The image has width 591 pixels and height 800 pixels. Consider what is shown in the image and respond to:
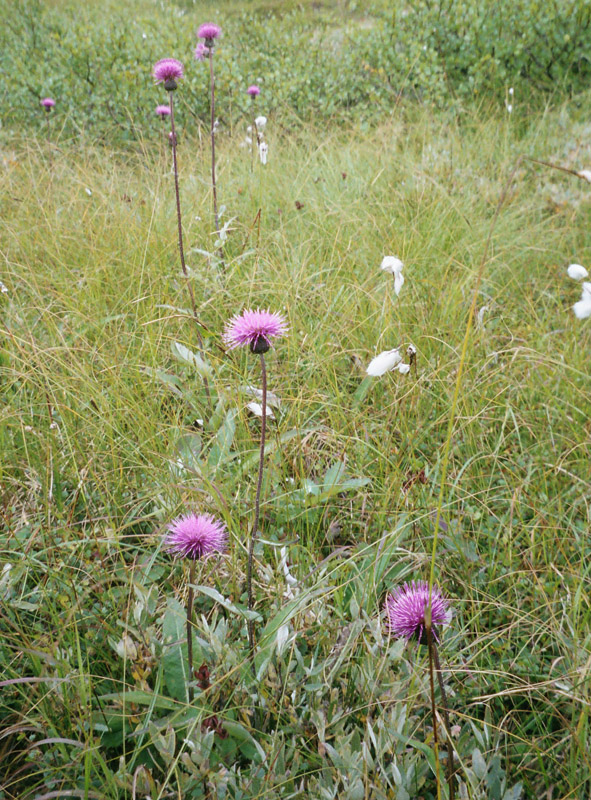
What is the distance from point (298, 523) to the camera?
147 cm

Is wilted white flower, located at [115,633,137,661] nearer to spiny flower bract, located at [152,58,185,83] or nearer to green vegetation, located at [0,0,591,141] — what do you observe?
spiny flower bract, located at [152,58,185,83]

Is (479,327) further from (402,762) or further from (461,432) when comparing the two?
(402,762)

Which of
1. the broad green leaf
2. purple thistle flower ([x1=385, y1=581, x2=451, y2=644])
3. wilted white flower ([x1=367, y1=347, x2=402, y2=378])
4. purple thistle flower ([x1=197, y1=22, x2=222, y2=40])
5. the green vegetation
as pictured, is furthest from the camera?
the green vegetation

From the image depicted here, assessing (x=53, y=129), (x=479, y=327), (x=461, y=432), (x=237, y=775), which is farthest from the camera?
(x=53, y=129)

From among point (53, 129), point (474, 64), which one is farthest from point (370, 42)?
point (53, 129)

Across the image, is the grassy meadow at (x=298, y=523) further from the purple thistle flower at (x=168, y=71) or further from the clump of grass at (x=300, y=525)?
the purple thistle flower at (x=168, y=71)

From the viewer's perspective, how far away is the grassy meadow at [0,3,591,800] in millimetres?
961

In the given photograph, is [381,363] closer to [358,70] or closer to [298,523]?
[298,523]

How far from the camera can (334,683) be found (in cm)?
108

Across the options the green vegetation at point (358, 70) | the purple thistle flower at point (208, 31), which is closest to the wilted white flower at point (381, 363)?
the purple thistle flower at point (208, 31)

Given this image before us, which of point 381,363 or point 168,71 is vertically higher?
point 168,71

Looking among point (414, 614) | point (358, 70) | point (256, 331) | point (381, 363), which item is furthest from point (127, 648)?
point (358, 70)

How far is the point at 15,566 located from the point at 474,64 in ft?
19.3

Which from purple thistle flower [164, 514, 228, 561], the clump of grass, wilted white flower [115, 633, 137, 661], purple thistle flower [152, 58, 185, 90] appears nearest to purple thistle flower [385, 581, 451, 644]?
the clump of grass
